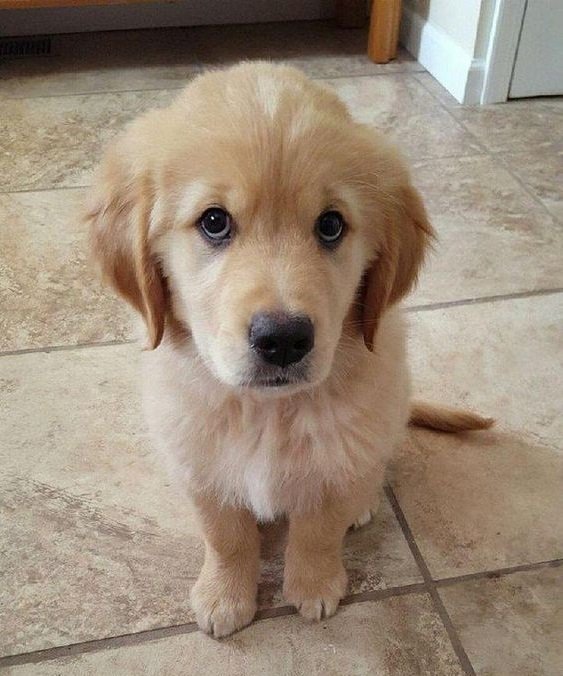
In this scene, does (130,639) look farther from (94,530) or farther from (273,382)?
(273,382)

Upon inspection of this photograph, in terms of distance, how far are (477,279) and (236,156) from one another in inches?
48.1

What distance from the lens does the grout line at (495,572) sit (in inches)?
53.1

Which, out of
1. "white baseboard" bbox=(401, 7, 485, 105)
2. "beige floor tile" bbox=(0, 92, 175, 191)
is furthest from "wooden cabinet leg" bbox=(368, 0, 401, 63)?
"beige floor tile" bbox=(0, 92, 175, 191)

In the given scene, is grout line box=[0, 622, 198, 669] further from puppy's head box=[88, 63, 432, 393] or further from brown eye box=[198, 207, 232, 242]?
brown eye box=[198, 207, 232, 242]

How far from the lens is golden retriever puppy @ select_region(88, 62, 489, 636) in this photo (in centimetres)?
97

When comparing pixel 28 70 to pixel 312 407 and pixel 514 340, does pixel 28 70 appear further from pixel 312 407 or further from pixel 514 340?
pixel 312 407

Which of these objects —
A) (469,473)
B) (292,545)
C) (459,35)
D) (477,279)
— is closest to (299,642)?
(292,545)

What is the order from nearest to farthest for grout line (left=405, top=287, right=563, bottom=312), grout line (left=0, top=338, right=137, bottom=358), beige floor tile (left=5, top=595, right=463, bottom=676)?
beige floor tile (left=5, top=595, right=463, bottom=676)
grout line (left=0, top=338, right=137, bottom=358)
grout line (left=405, top=287, right=563, bottom=312)

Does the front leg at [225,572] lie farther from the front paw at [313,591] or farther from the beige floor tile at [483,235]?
the beige floor tile at [483,235]

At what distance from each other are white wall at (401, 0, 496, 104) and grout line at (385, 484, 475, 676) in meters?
1.94

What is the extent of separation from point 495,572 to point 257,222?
786mm

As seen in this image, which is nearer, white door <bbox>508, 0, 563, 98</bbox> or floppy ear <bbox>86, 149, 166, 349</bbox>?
floppy ear <bbox>86, 149, 166, 349</bbox>

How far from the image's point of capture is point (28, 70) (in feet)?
10.7

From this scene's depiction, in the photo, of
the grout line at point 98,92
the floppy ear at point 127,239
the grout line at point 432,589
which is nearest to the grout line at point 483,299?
the grout line at point 432,589
